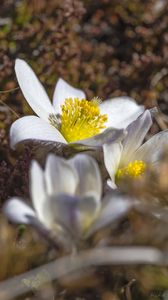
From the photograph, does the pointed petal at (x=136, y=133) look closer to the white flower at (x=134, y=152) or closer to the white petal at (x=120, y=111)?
the white flower at (x=134, y=152)

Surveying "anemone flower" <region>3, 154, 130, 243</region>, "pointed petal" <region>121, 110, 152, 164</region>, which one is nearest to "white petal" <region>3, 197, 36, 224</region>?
"anemone flower" <region>3, 154, 130, 243</region>

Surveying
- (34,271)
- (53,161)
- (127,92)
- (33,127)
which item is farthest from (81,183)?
(127,92)

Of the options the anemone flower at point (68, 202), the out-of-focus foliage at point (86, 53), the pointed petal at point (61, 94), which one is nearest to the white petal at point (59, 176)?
the anemone flower at point (68, 202)

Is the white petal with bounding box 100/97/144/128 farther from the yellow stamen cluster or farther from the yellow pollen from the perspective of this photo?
the yellow stamen cluster

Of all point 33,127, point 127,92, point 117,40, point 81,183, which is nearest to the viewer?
point 81,183

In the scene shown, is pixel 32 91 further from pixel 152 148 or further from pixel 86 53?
pixel 86 53

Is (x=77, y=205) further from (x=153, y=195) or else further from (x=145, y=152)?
(x=145, y=152)

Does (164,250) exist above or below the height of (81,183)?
below
